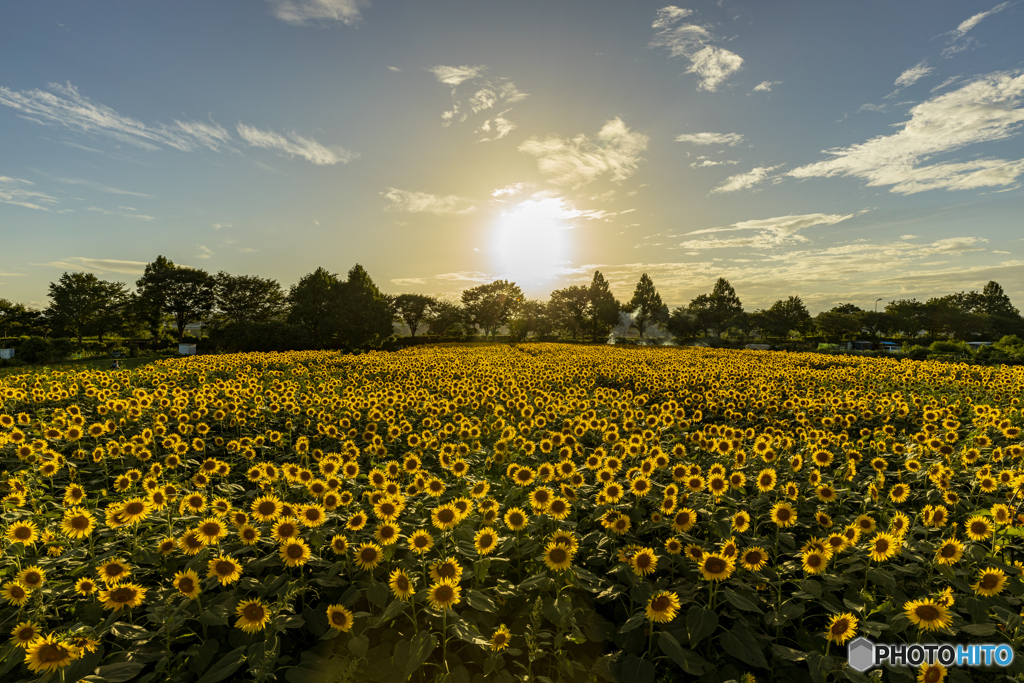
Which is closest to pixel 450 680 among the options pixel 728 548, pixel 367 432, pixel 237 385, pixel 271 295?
pixel 728 548

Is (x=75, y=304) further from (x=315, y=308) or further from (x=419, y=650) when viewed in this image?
(x=419, y=650)

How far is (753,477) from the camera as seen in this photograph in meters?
5.10

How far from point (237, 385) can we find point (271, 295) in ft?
279

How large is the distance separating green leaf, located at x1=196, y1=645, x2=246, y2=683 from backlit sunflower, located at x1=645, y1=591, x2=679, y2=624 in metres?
2.59

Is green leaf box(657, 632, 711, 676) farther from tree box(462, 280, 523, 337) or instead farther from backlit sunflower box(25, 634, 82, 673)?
tree box(462, 280, 523, 337)

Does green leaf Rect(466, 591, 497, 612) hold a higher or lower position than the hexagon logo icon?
higher

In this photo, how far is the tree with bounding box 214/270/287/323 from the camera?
76.5 m

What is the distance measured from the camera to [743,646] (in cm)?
306

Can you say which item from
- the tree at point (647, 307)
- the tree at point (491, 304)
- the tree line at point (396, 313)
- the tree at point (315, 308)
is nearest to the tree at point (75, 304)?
the tree line at point (396, 313)

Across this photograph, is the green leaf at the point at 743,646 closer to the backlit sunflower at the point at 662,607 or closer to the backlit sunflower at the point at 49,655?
the backlit sunflower at the point at 662,607

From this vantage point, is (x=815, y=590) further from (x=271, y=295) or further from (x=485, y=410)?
(x=271, y=295)

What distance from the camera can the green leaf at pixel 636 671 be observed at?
9.52ft

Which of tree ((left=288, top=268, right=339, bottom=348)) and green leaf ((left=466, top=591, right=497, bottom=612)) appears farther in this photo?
tree ((left=288, top=268, right=339, bottom=348))

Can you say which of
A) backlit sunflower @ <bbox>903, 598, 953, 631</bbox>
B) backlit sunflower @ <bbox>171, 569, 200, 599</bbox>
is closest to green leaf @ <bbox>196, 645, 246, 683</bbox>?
backlit sunflower @ <bbox>171, 569, 200, 599</bbox>
